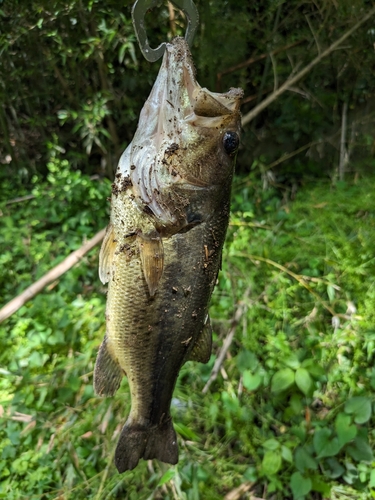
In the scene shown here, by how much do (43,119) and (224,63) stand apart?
1.48m

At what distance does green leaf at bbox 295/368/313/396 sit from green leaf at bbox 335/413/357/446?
0.58 ft

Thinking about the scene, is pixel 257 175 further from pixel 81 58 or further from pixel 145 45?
pixel 145 45

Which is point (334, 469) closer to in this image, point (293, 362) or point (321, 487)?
point (321, 487)

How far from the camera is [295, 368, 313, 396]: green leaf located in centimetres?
175

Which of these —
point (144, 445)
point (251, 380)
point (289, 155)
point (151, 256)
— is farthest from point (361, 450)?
point (289, 155)

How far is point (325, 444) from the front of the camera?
Answer: 1.75 meters

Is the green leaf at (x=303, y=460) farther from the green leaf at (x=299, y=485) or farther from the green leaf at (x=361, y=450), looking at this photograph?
the green leaf at (x=361, y=450)

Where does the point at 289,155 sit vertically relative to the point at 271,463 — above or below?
above

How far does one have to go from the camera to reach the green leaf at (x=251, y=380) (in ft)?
6.18

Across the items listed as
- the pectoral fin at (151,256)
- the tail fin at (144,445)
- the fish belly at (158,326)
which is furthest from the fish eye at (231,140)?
the tail fin at (144,445)

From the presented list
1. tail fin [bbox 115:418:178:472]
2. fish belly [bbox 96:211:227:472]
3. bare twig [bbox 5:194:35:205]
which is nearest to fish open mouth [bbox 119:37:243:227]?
fish belly [bbox 96:211:227:472]

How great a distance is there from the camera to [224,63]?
2.84 m

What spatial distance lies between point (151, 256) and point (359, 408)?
137 cm

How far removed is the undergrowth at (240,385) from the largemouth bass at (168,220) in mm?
813
